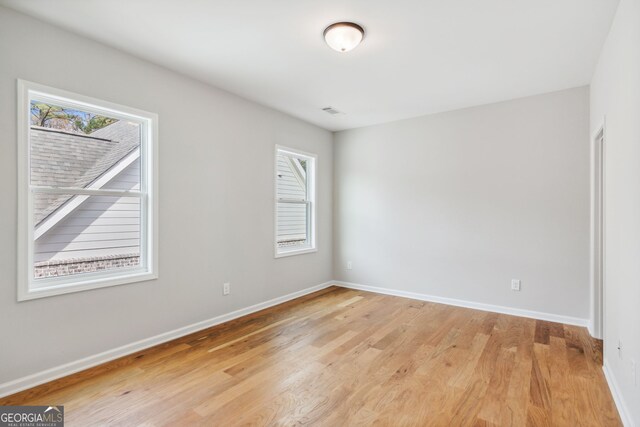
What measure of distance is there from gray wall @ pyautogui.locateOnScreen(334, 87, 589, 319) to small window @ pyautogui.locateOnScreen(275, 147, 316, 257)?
1.87ft

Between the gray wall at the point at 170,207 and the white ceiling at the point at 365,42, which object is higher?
the white ceiling at the point at 365,42

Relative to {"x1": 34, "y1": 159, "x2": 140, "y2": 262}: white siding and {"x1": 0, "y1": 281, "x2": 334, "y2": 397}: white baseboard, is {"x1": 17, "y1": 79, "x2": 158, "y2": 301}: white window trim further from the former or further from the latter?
{"x1": 0, "y1": 281, "x2": 334, "y2": 397}: white baseboard

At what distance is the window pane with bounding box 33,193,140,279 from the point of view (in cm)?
245

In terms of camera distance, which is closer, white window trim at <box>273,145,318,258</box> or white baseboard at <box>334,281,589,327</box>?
white baseboard at <box>334,281,589,327</box>

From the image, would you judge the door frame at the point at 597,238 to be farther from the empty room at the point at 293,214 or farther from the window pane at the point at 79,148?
the window pane at the point at 79,148

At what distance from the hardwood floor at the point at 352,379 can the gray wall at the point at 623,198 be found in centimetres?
36

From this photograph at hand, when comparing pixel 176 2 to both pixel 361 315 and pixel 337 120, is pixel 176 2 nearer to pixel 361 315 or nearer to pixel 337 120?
pixel 337 120

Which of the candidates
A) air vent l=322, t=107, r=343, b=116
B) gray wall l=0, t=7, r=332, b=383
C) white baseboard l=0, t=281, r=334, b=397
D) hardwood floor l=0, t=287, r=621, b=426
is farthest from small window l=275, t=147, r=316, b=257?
hardwood floor l=0, t=287, r=621, b=426

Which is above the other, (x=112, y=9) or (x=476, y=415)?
(x=112, y=9)

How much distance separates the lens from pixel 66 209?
8.33ft

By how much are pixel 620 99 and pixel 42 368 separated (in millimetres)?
4360

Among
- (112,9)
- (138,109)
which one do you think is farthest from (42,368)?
(112,9)

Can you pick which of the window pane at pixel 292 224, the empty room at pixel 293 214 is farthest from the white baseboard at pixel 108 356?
the window pane at pixel 292 224

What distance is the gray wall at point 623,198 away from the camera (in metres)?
1.72
